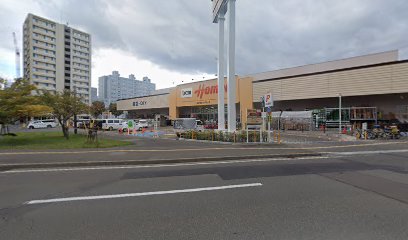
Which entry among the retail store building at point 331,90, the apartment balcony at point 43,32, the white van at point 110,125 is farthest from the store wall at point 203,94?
the apartment balcony at point 43,32

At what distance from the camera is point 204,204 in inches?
181

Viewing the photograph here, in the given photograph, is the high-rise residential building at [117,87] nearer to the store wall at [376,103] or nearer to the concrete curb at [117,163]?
the store wall at [376,103]

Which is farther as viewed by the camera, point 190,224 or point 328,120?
point 328,120

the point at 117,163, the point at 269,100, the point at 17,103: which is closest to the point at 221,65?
the point at 269,100

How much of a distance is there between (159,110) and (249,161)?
52529 millimetres

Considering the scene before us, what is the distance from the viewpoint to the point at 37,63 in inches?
2968

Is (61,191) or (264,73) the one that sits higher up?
(264,73)

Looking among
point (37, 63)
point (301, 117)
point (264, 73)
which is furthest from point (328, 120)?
point (37, 63)

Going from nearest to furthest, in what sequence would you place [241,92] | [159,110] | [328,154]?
[328,154], [241,92], [159,110]

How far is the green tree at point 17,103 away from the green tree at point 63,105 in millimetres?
2523

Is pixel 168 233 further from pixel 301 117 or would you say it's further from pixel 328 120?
pixel 328 120

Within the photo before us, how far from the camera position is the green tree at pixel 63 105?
17.9m

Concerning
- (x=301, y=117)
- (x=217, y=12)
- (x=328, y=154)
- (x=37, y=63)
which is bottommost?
(x=328, y=154)

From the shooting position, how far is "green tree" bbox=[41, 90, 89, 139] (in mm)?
17859
